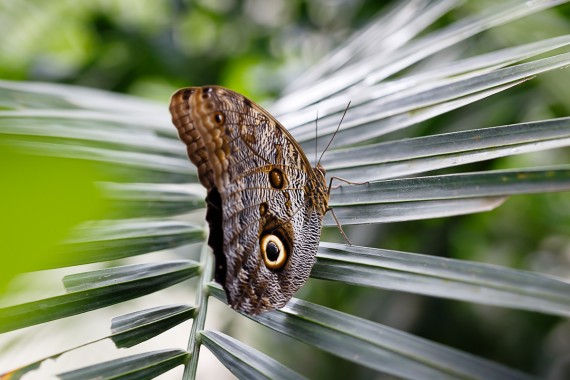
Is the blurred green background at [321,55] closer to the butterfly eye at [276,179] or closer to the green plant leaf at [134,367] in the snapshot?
the butterfly eye at [276,179]

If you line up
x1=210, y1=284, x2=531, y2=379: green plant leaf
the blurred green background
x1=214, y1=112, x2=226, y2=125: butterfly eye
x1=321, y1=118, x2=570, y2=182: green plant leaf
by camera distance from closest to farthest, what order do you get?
1. x1=210, y1=284, x2=531, y2=379: green plant leaf
2. x1=321, y1=118, x2=570, y2=182: green plant leaf
3. x1=214, y1=112, x2=226, y2=125: butterfly eye
4. the blurred green background

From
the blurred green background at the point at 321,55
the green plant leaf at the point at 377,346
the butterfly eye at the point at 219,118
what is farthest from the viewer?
the blurred green background at the point at 321,55

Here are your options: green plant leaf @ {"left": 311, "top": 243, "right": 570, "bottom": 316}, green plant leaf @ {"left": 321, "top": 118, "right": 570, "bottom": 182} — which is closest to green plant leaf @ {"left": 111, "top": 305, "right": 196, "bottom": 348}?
green plant leaf @ {"left": 311, "top": 243, "right": 570, "bottom": 316}

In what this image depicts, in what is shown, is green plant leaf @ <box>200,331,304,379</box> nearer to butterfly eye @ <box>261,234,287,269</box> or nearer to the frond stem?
the frond stem

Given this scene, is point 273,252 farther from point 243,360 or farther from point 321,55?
point 321,55

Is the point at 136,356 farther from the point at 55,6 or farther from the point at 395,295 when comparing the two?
the point at 55,6

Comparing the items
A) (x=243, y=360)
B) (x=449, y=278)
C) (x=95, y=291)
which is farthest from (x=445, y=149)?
(x=95, y=291)

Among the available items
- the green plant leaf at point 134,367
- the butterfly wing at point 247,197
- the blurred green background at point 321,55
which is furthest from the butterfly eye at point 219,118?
the blurred green background at point 321,55
